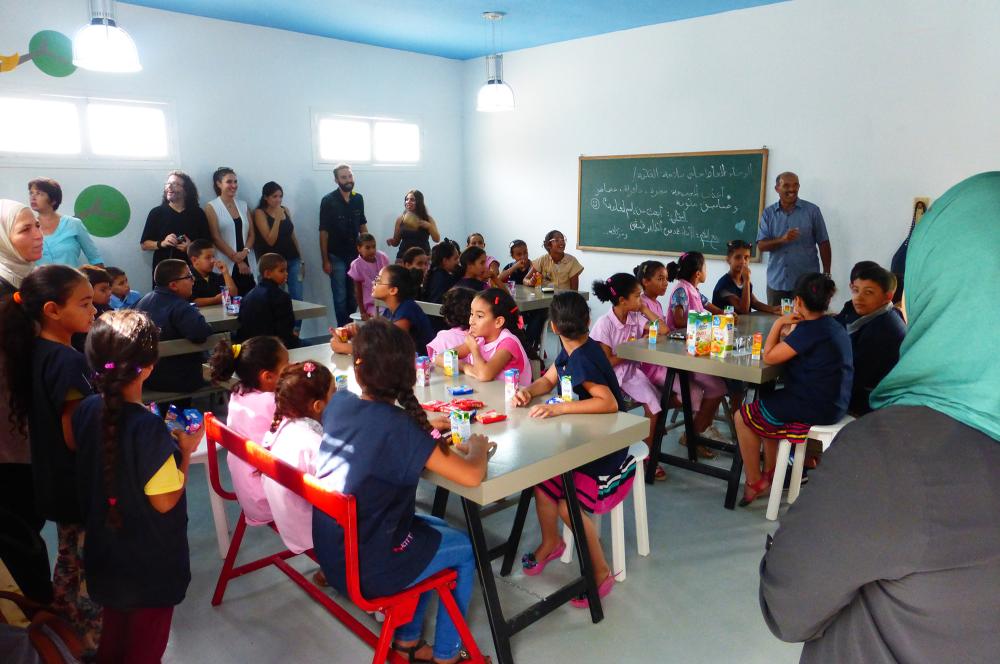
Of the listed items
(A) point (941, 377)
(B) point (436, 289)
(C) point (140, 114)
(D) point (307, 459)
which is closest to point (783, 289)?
(B) point (436, 289)

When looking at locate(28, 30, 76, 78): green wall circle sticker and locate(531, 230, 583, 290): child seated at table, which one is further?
locate(531, 230, 583, 290): child seated at table

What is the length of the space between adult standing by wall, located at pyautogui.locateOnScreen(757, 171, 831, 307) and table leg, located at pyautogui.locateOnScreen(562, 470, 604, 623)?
3876 mm

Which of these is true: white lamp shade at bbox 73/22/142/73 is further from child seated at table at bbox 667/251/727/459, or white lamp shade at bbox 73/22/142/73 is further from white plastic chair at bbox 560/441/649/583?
child seated at table at bbox 667/251/727/459

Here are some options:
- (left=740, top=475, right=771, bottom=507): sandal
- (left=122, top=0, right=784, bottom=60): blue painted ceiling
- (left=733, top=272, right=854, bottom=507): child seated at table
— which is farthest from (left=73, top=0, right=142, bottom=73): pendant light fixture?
(left=740, top=475, right=771, bottom=507): sandal

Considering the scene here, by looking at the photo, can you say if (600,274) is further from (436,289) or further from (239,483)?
(239,483)

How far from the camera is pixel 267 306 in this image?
4203 millimetres

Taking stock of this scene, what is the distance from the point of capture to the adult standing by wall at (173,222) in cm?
580

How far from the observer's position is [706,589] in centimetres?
261

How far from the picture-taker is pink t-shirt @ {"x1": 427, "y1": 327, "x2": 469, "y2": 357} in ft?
11.1

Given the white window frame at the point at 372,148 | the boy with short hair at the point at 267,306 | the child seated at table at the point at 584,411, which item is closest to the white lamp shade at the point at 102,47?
the boy with short hair at the point at 267,306

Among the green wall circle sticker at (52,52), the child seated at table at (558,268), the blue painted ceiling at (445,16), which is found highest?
the blue painted ceiling at (445,16)

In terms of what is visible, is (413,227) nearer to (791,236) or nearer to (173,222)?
(173,222)

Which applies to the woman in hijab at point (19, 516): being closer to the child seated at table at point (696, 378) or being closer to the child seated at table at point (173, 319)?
the child seated at table at point (173, 319)

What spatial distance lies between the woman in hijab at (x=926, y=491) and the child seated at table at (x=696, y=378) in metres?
2.97
